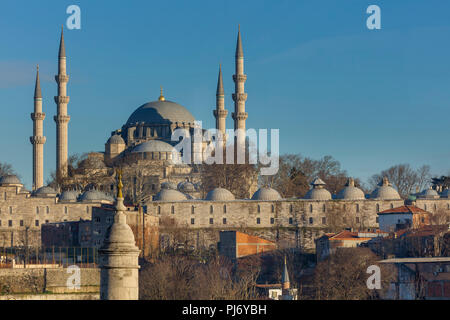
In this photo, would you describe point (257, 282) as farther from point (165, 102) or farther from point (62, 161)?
point (165, 102)

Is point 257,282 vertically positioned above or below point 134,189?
below

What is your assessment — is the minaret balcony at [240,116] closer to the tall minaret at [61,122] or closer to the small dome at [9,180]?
the tall minaret at [61,122]

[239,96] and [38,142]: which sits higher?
[239,96]

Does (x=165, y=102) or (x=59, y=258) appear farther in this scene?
(x=165, y=102)

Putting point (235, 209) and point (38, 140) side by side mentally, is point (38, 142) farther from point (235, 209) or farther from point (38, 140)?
point (235, 209)

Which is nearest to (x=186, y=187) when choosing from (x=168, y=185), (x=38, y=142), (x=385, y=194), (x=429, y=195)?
(x=168, y=185)
